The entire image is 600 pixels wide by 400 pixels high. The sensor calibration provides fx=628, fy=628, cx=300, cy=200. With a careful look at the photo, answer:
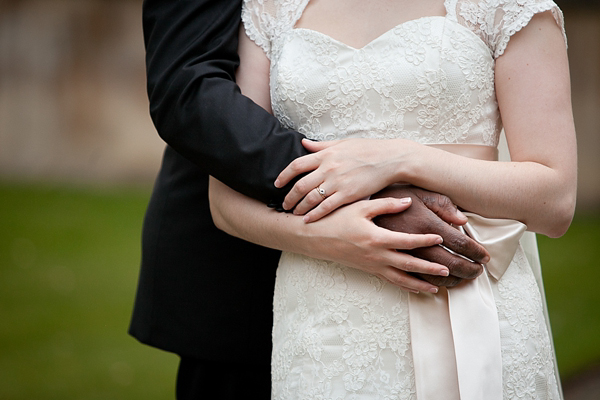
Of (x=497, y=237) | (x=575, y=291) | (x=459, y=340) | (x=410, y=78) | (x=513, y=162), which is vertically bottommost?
(x=575, y=291)

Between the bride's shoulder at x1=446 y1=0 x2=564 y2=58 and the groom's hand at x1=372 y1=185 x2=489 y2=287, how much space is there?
506mm

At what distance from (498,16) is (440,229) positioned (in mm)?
690

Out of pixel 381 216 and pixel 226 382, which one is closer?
pixel 381 216

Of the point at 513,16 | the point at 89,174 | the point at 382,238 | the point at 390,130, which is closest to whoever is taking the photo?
the point at 382,238

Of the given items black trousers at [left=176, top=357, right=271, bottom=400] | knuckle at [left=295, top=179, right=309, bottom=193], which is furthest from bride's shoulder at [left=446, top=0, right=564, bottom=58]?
black trousers at [left=176, top=357, right=271, bottom=400]

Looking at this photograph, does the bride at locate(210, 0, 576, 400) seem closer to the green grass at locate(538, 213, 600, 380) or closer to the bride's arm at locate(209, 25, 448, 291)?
the bride's arm at locate(209, 25, 448, 291)

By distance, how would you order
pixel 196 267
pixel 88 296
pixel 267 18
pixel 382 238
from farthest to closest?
pixel 88 296 < pixel 196 267 < pixel 267 18 < pixel 382 238

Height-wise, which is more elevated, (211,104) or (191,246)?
(211,104)

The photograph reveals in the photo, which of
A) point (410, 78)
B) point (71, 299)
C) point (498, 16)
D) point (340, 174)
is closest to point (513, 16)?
point (498, 16)

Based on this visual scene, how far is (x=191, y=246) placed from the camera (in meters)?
2.69

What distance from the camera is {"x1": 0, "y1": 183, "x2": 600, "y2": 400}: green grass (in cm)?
553

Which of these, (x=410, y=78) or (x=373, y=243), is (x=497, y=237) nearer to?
(x=373, y=243)

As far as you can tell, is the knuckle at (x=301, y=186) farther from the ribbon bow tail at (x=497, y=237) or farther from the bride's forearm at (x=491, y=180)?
the ribbon bow tail at (x=497, y=237)

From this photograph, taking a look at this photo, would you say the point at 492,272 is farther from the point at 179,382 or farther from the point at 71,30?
the point at 71,30
